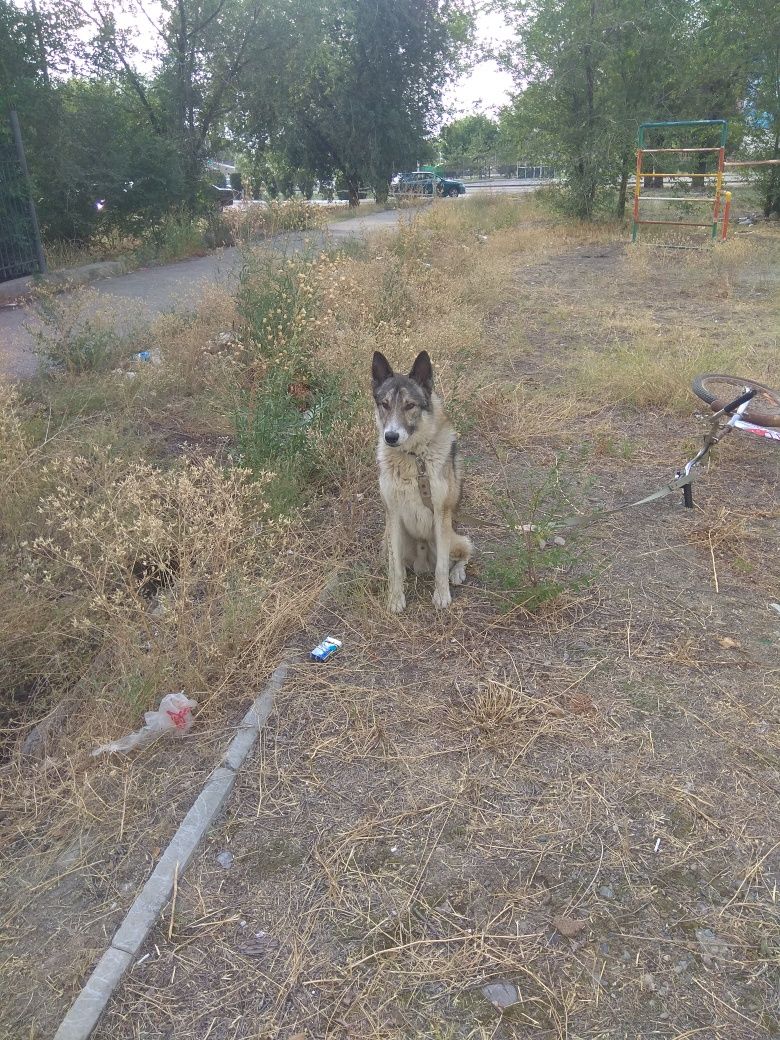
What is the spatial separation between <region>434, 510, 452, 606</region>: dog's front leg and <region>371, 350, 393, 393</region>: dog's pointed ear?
813 mm

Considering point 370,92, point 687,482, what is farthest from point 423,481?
point 370,92

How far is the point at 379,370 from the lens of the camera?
396cm

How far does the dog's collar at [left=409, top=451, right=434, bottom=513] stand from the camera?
3.74m

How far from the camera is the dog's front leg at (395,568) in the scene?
152 inches

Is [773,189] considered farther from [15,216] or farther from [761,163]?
[15,216]

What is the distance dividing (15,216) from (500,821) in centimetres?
1306

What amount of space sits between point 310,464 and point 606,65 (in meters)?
19.4

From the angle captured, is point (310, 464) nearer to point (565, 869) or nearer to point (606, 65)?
point (565, 869)

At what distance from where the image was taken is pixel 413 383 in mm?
3795

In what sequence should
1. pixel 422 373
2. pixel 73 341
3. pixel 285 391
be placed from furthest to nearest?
1. pixel 73 341
2. pixel 285 391
3. pixel 422 373

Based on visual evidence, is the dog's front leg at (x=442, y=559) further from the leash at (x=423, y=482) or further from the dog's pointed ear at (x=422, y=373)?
the dog's pointed ear at (x=422, y=373)

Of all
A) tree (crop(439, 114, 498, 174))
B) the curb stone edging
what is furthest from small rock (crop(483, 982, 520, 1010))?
tree (crop(439, 114, 498, 174))

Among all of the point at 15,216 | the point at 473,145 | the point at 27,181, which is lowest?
the point at 15,216

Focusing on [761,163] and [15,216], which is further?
[761,163]
